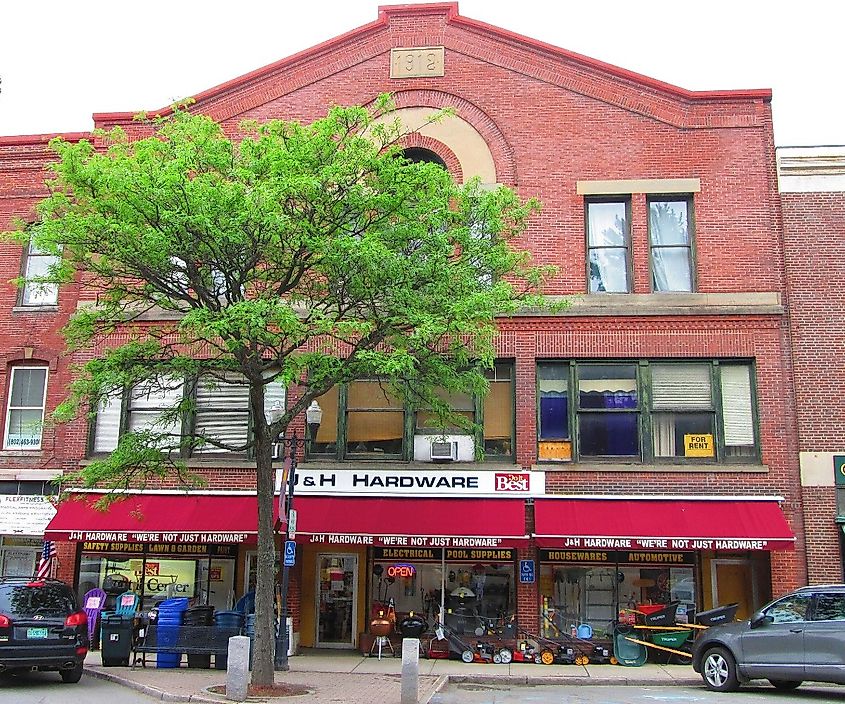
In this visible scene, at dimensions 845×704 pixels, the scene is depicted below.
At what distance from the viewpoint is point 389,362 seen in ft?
45.8

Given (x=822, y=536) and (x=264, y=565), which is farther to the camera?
(x=822, y=536)

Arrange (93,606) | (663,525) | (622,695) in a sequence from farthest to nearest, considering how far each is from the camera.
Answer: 1. (93,606)
2. (663,525)
3. (622,695)

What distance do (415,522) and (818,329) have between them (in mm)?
9268

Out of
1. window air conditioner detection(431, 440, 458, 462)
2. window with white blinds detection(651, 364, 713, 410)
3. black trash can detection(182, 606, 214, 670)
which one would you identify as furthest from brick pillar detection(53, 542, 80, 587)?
window with white blinds detection(651, 364, 713, 410)

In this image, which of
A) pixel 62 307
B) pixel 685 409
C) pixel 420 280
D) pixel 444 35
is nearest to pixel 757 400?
pixel 685 409

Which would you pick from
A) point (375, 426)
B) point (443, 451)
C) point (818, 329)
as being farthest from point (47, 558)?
point (818, 329)

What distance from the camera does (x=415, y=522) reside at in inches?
747

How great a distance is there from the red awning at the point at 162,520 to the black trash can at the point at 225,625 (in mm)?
1700

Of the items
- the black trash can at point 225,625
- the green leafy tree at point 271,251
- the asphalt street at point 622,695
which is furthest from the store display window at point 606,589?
the black trash can at point 225,625

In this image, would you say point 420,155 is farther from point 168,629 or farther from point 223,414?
point 168,629

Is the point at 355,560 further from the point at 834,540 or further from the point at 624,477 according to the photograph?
the point at 834,540

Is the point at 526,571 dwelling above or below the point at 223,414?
below

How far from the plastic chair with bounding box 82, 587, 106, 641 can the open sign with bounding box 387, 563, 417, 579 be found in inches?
234

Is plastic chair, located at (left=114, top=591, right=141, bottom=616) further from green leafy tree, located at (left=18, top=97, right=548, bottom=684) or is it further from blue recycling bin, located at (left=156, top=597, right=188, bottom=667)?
green leafy tree, located at (left=18, top=97, right=548, bottom=684)
